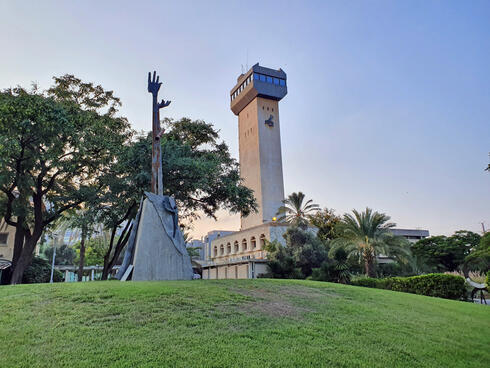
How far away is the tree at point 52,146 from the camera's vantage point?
15680mm

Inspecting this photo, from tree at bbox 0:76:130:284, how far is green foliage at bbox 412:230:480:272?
3816 cm

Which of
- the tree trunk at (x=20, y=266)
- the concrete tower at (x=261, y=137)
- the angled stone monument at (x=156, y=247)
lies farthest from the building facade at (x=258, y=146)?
the angled stone monument at (x=156, y=247)

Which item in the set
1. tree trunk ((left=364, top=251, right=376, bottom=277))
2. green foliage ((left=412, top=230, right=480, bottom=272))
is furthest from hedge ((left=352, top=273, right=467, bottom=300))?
green foliage ((left=412, top=230, right=480, bottom=272))

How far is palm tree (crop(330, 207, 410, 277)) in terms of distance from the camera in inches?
1012

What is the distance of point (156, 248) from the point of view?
12016mm

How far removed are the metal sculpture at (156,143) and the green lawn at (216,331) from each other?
603 centimetres

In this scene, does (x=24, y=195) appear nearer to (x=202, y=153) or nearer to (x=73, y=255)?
(x=202, y=153)

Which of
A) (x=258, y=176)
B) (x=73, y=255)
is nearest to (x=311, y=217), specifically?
(x=258, y=176)

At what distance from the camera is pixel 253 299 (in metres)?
8.46

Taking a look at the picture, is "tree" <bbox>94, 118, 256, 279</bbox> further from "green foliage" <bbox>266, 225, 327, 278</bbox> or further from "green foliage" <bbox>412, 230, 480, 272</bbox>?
"green foliage" <bbox>412, 230, 480, 272</bbox>

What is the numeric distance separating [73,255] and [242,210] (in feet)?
155

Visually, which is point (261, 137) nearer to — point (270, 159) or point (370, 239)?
point (270, 159)

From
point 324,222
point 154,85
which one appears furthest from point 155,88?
point 324,222

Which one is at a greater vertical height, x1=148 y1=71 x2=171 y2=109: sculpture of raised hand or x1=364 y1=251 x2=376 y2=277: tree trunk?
x1=148 y1=71 x2=171 y2=109: sculpture of raised hand
